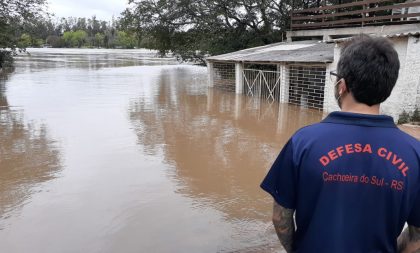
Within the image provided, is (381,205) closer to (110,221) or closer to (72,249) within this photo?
(72,249)

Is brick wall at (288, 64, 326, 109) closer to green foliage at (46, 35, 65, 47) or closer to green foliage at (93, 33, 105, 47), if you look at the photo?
green foliage at (93, 33, 105, 47)

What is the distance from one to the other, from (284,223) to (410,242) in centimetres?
56

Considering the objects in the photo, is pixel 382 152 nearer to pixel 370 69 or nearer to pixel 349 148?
pixel 349 148

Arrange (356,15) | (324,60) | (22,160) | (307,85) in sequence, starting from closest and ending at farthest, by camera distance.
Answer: (22,160), (324,60), (307,85), (356,15)

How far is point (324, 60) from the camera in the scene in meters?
13.0

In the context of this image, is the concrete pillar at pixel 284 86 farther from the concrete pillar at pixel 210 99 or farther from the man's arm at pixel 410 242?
the man's arm at pixel 410 242

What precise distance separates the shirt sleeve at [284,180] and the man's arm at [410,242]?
539 millimetres

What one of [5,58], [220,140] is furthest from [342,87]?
[5,58]

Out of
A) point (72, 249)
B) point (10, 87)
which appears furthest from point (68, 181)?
point (10, 87)

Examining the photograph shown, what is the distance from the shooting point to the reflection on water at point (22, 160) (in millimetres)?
6332

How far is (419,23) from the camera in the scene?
1252 centimetres

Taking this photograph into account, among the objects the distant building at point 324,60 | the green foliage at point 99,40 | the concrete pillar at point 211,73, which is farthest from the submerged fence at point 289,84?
the green foliage at point 99,40

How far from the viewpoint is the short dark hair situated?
4.97ft

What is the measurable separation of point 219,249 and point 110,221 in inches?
67.0
